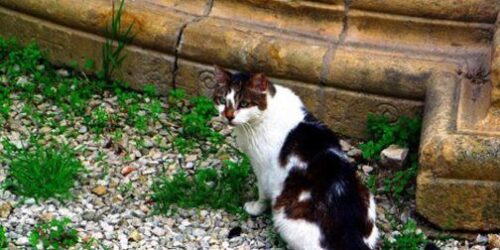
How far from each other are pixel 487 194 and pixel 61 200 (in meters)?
2.33

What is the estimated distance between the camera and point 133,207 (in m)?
5.21

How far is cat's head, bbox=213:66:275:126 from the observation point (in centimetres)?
472

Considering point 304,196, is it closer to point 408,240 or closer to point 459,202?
point 408,240

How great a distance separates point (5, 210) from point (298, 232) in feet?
5.44

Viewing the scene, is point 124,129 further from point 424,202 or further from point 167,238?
point 424,202

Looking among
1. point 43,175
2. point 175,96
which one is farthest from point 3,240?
point 175,96

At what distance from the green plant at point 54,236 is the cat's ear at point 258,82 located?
1.22 meters

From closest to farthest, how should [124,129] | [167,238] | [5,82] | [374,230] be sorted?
[374,230] < [167,238] < [124,129] < [5,82]

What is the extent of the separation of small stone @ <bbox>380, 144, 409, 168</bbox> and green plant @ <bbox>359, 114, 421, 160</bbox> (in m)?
0.07

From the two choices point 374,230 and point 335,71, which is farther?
point 335,71

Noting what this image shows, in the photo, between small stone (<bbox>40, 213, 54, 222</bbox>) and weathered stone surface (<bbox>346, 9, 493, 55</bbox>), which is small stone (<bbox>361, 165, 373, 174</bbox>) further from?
small stone (<bbox>40, 213, 54, 222</bbox>)

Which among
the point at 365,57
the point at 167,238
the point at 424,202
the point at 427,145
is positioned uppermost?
the point at 365,57

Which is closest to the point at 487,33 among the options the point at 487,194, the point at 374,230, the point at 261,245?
the point at 487,194

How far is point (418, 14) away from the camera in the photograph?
5.43m
